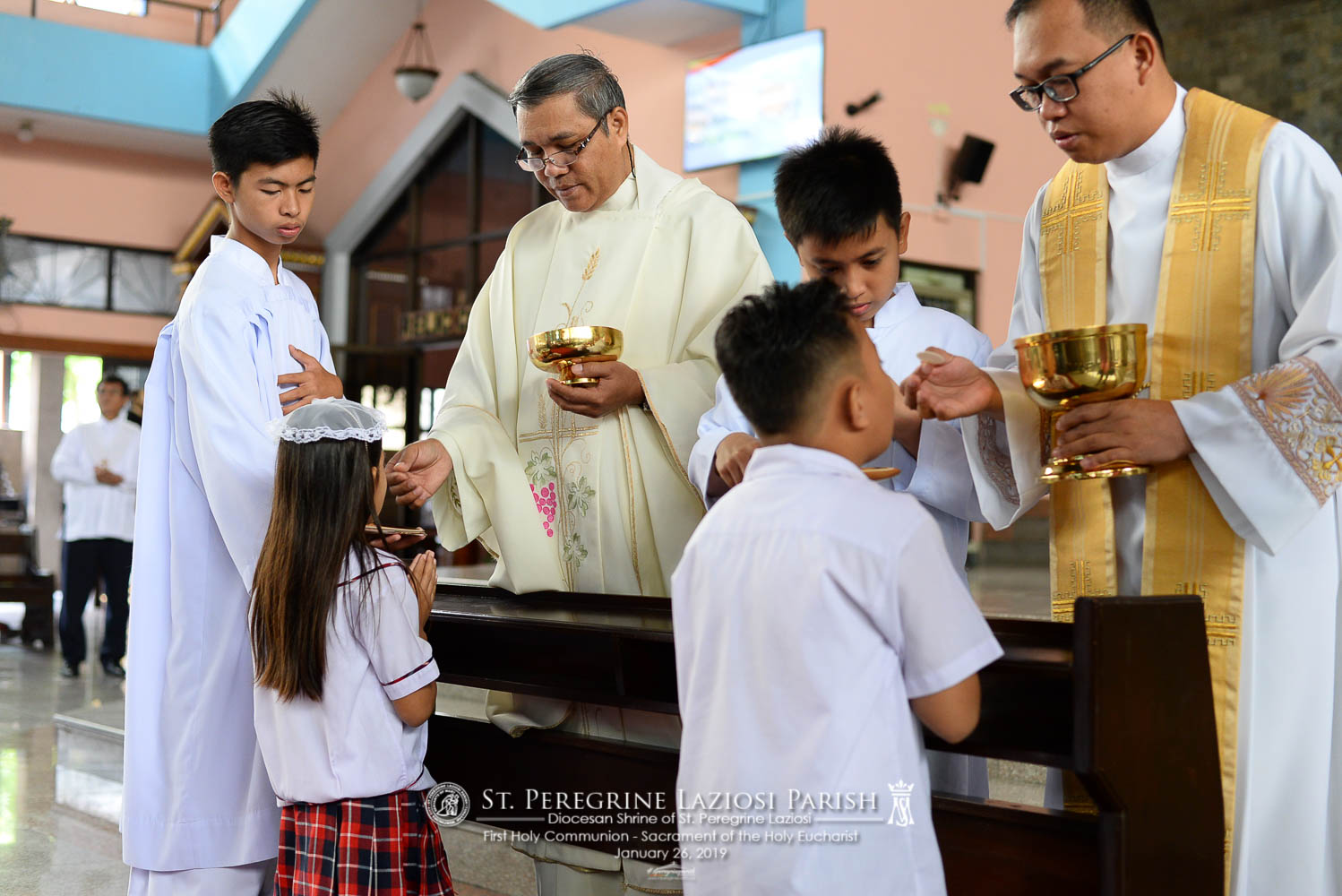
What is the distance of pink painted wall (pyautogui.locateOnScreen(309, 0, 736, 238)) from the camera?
9.15m

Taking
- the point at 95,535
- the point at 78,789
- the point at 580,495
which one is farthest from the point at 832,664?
the point at 95,535

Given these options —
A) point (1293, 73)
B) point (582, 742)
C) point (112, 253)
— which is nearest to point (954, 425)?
point (582, 742)

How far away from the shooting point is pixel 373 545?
2.47 metres

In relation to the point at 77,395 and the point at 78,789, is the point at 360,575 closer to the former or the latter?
the point at 78,789

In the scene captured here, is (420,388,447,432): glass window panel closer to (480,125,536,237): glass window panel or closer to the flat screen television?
(480,125,536,237): glass window panel

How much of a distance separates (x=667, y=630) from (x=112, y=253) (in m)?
11.8

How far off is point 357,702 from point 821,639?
1070 mm

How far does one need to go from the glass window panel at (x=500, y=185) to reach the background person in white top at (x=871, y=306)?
883 centimetres

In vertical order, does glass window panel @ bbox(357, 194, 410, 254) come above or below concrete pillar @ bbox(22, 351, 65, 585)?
above

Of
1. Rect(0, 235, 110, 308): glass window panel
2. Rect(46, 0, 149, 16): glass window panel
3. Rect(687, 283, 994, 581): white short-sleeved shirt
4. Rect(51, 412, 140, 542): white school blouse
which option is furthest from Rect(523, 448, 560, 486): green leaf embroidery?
Rect(46, 0, 149, 16): glass window panel

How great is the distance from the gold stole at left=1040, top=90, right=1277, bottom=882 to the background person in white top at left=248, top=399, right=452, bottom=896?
1.19m

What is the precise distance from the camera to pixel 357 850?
234 centimetres

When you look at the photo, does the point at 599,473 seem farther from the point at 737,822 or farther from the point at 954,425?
the point at 737,822

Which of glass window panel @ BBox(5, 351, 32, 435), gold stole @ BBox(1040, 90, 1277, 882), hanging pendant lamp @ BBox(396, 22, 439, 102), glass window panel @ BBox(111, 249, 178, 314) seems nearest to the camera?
gold stole @ BBox(1040, 90, 1277, 882)
